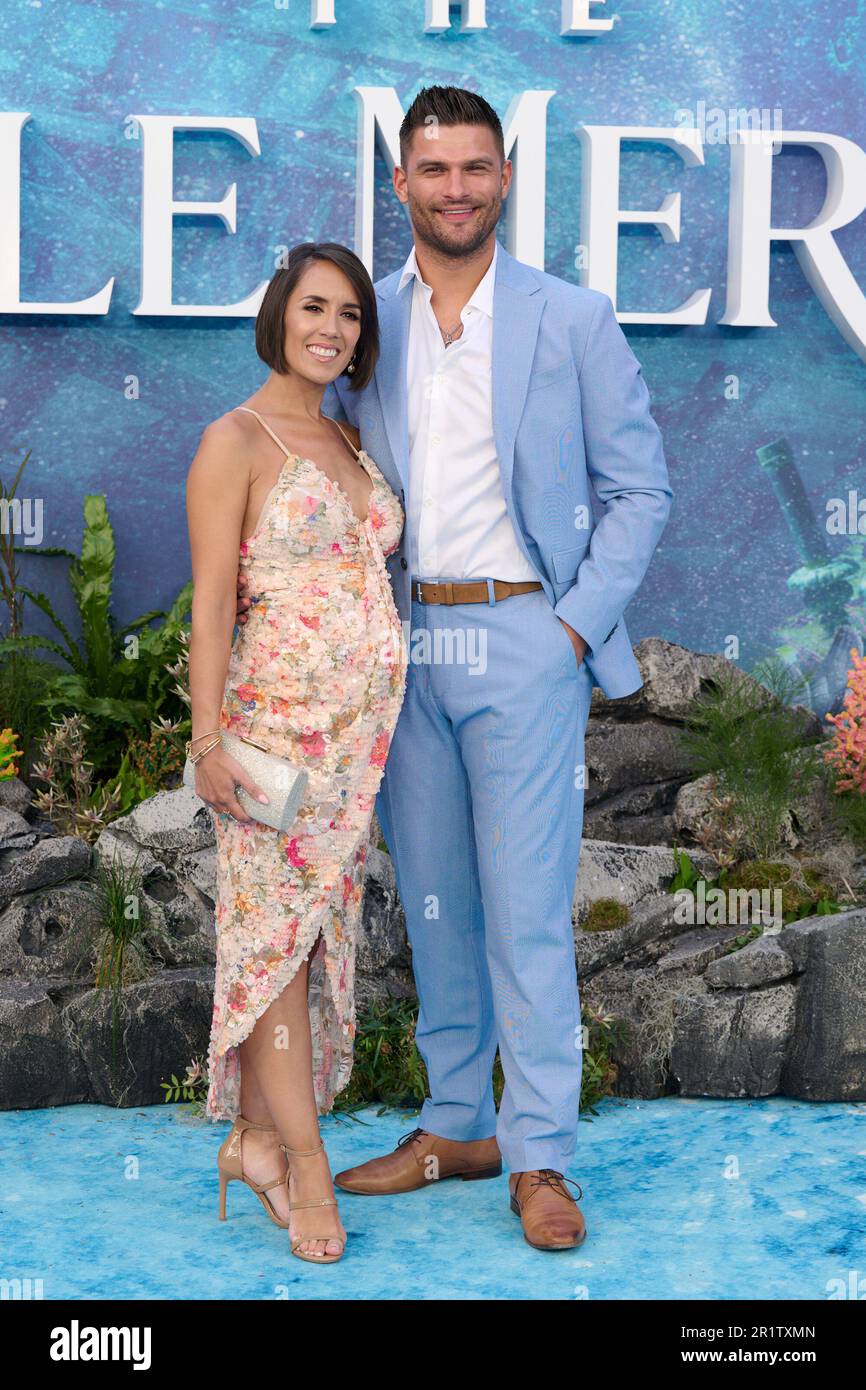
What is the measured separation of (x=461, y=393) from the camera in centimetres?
372

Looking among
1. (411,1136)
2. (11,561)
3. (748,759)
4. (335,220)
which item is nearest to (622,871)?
(748,759)

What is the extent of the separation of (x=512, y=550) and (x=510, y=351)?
0.46 m

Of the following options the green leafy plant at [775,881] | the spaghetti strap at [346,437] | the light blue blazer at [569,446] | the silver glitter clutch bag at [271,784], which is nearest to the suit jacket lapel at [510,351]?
the light blue blazer at [569,446]

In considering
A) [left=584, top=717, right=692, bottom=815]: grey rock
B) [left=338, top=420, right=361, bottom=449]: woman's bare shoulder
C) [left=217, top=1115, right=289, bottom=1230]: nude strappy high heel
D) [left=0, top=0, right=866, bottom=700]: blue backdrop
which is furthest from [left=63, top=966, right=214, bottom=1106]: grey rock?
[left=0, top=0, right=866, bottom=700]: blue backdrop

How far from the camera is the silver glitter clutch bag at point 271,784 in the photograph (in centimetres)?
343

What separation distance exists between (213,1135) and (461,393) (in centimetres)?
212

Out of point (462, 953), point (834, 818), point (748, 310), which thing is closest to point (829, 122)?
point (748, 310)

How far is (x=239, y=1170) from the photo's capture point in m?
3.71

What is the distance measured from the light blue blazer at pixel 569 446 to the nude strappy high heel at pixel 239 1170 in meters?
1.27

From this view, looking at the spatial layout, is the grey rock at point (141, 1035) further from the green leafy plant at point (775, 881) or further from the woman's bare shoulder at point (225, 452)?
the woman's bare shoulder at point (225, 452)

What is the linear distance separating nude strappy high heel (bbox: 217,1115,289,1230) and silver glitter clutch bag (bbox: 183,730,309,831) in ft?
2.56

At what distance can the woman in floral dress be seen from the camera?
137 inches

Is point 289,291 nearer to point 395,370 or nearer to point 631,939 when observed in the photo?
point 395,370

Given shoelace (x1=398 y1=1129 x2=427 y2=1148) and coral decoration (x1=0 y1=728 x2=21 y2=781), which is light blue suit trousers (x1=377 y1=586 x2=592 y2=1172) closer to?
shoelace (x1=398 y1=1129 x2=427 y2=1148)
